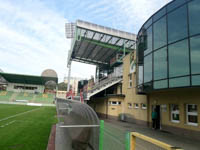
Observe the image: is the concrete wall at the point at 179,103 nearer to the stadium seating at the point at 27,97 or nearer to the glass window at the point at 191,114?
the glass window at the point at 191,114

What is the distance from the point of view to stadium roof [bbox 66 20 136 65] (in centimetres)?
2383

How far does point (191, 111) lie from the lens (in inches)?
418

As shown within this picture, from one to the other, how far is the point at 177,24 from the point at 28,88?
2649 inches

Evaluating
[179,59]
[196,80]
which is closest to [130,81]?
[179,59]

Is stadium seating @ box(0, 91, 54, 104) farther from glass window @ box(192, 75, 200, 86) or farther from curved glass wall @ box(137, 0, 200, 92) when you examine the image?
glass window @ box(192, 75, 200, 86)

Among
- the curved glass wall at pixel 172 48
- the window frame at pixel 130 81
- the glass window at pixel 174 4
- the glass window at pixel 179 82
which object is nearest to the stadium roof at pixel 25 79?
the window frame at pixel 130 81

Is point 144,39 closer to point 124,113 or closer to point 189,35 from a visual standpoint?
point 189,35

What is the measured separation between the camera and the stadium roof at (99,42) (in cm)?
2383

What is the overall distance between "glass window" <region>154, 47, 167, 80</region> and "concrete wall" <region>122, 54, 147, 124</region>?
5.19 meters

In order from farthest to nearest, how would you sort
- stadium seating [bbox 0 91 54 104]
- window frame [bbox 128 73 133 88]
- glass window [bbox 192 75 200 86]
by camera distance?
stadium seating [bbox 0 91 54 104] → window frame [bbox 128 73 133 88] → glass window [bbox 192 75 200 86]

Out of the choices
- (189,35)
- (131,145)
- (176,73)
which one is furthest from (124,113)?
(131,145)

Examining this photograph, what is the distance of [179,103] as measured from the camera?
11.3 meters

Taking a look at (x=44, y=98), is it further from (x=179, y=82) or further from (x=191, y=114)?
(x=179, y=82)

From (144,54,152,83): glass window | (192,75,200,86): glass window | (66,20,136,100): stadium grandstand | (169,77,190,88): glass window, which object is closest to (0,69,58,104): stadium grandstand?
(66,20,136,100): stadium grandstand
